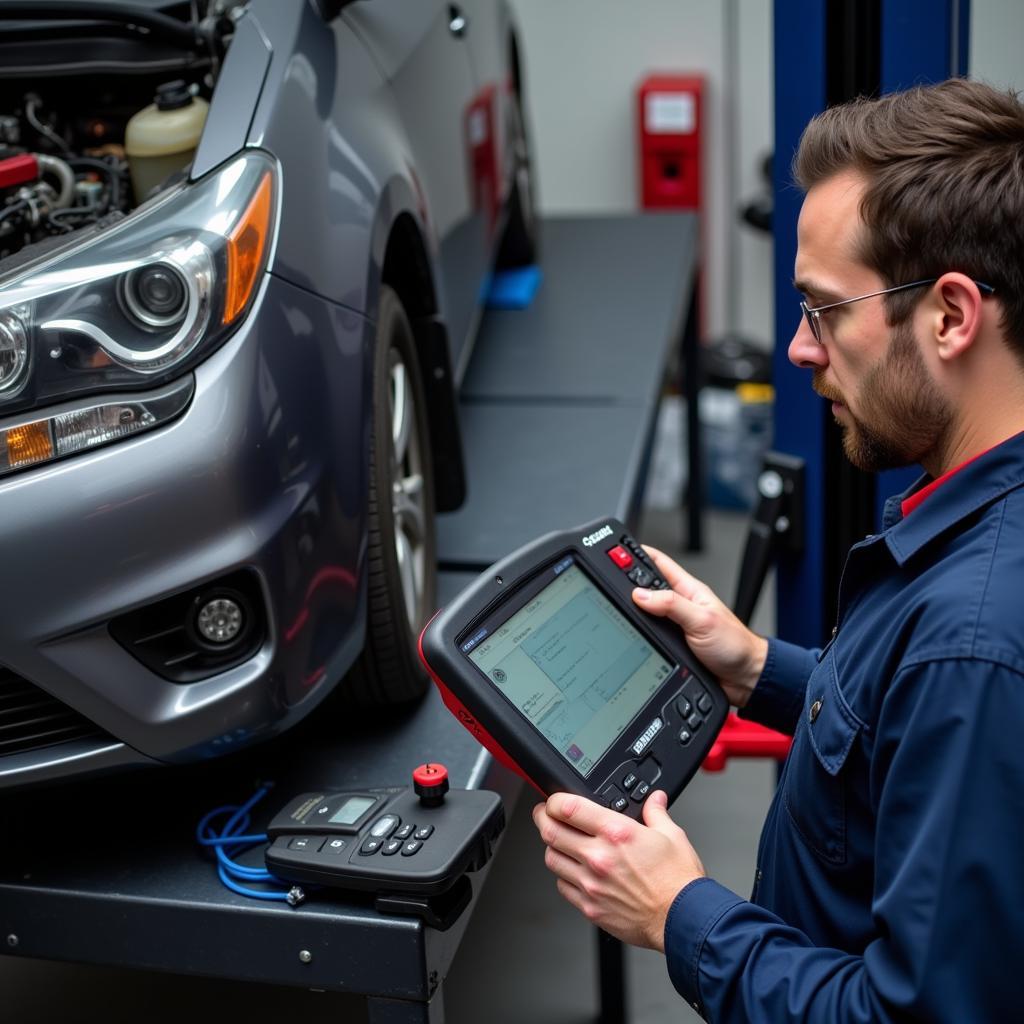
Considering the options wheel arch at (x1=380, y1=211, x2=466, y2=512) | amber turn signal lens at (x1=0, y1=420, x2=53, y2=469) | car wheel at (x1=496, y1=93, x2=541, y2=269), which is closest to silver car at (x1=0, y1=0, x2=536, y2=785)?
amber turn signal lens at (x1=0, y1=420, x2=53, y2=469)

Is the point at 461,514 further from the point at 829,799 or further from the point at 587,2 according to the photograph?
the point at 587,2

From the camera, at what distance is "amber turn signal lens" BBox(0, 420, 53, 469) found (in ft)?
4.74

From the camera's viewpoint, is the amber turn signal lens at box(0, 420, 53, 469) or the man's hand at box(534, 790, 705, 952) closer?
the man's hand at box(534, 790, 705, 952)

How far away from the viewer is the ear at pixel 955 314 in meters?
1.12

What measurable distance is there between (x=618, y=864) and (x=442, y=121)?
161cm

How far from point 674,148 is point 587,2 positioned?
0.65 meters

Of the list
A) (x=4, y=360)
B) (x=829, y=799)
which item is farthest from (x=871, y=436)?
(x=4, y=360)

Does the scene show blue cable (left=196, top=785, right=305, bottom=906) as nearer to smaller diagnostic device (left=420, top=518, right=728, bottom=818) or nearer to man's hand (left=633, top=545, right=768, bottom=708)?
smaller diagnostic device (left=420, top=518, right=728, bottom=818)

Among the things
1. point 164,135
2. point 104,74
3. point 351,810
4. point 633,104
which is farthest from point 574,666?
point 633,104

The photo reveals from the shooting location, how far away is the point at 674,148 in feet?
16.9

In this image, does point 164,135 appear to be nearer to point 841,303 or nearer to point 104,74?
point 104,74

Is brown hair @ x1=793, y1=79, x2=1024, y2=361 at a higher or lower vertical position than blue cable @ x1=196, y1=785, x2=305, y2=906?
higher

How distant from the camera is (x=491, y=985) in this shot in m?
2.49

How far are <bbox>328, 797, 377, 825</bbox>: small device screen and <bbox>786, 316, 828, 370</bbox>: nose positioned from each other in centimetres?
70
